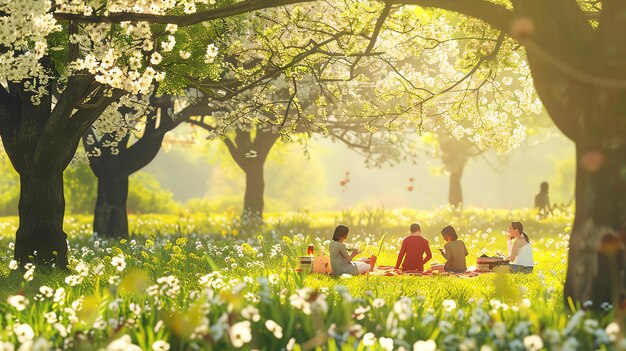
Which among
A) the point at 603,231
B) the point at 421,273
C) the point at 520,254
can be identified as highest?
the point at 603,231

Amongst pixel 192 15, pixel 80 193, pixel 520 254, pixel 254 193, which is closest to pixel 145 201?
pixel 80 193

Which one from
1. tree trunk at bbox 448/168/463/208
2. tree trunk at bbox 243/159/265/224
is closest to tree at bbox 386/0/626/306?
tree trunk at bbox 243/159/265/224

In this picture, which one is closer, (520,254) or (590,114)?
(590,114)

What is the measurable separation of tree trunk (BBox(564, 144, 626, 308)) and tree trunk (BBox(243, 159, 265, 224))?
2241cm

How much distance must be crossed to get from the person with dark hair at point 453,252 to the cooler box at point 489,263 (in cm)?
31

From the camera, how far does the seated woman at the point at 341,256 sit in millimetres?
14758

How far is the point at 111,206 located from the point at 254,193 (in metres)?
7.75

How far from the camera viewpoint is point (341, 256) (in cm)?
1493

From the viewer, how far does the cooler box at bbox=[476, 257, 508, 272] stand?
15828 millimetres

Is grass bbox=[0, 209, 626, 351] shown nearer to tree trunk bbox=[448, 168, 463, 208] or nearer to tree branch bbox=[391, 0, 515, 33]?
tree branch bbox=[391, 0, 515, 33]

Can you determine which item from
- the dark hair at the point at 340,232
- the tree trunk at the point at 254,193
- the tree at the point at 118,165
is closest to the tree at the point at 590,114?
the dark hair at the point at 340,232

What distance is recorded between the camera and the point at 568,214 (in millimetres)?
34688

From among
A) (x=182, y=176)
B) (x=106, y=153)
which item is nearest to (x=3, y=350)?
(x=106, y=153)

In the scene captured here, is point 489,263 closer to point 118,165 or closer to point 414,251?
point 414,251
